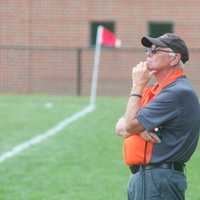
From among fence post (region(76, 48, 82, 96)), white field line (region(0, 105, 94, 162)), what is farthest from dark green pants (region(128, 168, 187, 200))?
fence post (region(76, 48, 82, 96))

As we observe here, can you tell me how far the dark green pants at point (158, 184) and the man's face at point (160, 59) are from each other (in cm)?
65

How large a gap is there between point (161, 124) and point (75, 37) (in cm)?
2573

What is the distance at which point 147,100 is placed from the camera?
530 centimetres

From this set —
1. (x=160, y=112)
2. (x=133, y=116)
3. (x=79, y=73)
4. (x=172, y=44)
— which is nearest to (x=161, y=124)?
(x=160, y=112)

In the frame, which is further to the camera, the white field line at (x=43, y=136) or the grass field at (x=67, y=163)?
the white field line at (x=43, y=136)

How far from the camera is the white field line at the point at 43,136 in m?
12.9

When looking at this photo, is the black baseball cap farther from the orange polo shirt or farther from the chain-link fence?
the chain-link fence

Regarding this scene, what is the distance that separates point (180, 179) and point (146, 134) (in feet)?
1.29


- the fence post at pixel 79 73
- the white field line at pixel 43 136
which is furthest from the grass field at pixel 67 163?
the fence post at pixel 79 73

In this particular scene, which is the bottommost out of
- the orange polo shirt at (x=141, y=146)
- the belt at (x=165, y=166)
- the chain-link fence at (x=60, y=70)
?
the chain-link fence at (x=60, y=70)

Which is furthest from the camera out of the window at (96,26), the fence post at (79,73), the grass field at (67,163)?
the window at (96,26)

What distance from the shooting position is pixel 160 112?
5125 millimetres

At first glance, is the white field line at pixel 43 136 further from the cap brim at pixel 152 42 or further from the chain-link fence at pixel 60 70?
the chain-link fence at pixel 60 70

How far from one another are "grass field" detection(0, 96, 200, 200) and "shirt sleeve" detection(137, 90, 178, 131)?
4295mm
